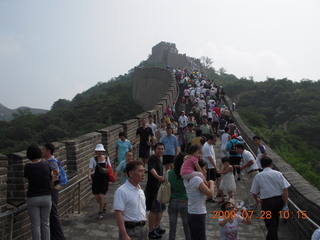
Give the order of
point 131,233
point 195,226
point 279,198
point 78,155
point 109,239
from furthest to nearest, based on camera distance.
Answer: point 78,155
point 109,239
point 279,198
point 195,226
point 131,233

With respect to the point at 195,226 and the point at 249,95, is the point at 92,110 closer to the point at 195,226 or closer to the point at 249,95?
the point at 249,95

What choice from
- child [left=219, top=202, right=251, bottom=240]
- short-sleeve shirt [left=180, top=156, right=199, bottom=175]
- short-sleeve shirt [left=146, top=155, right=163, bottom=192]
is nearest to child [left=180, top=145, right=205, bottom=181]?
short-sleeve shirt [left=180, top=156, right=199, bottom=175]

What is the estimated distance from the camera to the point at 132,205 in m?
3.58

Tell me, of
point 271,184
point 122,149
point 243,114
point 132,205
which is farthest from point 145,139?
point 243,114

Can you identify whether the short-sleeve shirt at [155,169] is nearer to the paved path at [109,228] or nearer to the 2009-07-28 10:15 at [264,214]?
the paved path at [109,228]

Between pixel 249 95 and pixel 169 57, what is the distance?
92.5 ft

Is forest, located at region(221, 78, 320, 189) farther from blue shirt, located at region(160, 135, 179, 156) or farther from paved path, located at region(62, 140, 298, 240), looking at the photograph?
paved path, located at region(62, 140, 298, 240)

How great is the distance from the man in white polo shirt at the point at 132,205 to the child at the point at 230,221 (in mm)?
1125

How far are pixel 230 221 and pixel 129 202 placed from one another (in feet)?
4.76

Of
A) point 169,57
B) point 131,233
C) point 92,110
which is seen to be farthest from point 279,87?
point 131,233

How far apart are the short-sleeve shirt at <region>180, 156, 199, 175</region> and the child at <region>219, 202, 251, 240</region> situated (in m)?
0.61

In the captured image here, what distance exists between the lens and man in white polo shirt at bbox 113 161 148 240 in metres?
3.54

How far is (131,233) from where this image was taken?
3619 millimetres

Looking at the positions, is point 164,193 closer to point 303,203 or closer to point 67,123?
point 303,203
